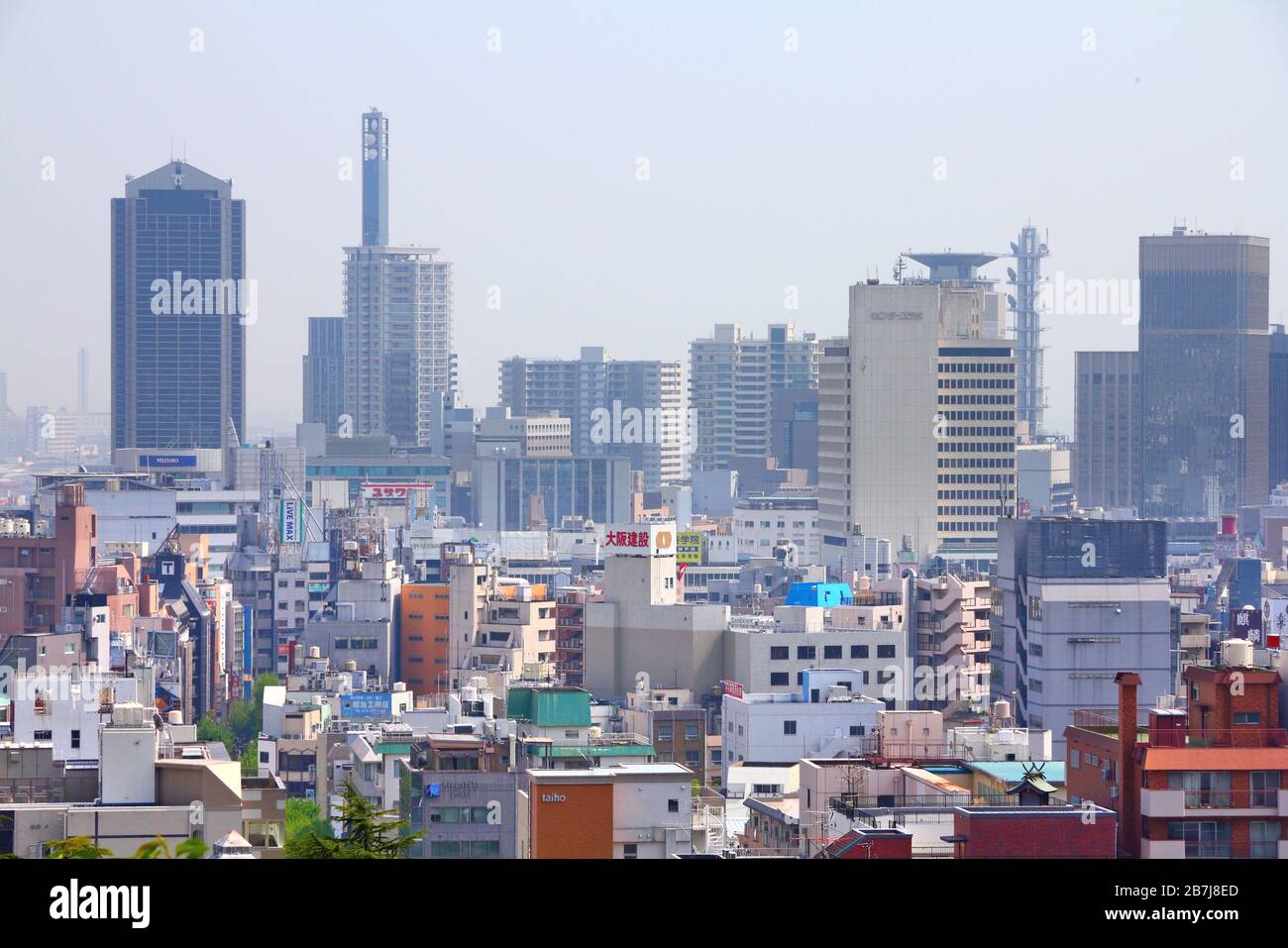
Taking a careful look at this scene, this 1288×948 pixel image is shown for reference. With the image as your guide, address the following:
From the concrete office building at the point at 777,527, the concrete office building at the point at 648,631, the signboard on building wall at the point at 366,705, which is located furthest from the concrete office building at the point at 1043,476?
the signboard on building wall at the point at 366,705

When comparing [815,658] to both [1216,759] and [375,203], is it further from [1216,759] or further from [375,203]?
[375,203]

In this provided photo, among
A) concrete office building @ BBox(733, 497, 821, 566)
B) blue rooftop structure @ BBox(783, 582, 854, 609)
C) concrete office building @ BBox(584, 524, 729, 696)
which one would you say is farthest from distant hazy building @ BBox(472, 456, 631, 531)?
concrete office building @ BBox(584, 524, 729, 696)

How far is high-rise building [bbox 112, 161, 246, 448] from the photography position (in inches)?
2527

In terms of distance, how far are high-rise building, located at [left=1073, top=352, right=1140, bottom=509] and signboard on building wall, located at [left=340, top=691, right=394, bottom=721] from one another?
4746 centimetres

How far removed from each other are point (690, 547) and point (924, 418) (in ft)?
30.7

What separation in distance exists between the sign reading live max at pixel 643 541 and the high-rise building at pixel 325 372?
62592 mm

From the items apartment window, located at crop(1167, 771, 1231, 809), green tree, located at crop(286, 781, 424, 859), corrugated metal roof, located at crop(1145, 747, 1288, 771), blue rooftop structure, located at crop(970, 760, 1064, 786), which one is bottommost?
blue rooftop structure, located at crop(970, 760, 1064, 786)

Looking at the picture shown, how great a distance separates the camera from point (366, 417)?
8500cm

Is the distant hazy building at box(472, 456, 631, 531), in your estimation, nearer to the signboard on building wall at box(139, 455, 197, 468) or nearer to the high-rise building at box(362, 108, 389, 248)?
the signboard on building wall at box(139, 455, 197, 468)

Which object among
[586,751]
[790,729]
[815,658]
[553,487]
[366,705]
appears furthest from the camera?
[553,487]

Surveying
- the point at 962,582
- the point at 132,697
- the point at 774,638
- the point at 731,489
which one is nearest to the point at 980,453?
the point at 731,489

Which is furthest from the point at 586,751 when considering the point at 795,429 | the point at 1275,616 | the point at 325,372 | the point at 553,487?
the point at 325,372

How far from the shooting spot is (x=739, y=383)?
241 ft
